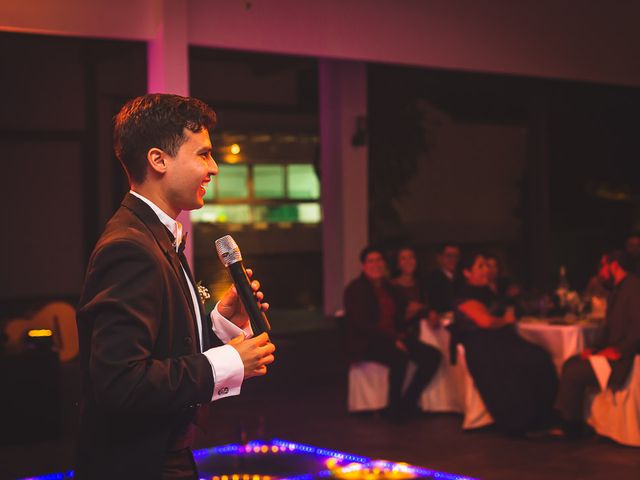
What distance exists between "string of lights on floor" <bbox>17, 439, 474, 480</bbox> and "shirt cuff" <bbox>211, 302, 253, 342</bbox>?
3168 millimetres

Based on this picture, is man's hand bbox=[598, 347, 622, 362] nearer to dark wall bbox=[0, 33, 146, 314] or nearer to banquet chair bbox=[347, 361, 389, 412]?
banquet chair bbox=[347, 361, 389, 412]

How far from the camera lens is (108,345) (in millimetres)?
1688

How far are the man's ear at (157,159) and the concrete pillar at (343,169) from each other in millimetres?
Result: 8227

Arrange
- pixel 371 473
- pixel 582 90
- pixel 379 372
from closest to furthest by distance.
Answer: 1. pixel 371 473
2. pixel 379 372
3. pixel 582 90

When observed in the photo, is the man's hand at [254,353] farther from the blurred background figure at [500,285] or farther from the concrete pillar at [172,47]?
the concrete pillar at [172,47]

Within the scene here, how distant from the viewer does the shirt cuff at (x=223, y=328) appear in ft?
7.03

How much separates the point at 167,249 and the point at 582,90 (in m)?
10.0

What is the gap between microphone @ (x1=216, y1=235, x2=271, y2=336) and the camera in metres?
1.91

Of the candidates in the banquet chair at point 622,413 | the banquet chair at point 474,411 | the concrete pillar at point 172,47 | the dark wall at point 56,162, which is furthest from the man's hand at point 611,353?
the dark wall at point 56,162

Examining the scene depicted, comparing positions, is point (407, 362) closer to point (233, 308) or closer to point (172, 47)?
point (172, 47)

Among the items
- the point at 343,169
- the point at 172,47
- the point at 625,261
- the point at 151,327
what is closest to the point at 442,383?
the point at 625,261

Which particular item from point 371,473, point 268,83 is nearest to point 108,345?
point 371,473

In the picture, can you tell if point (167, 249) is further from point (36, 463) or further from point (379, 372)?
point (379, 372)

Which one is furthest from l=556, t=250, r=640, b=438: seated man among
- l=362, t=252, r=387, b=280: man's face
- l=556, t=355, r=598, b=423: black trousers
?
l=362, t=252, r=387, b=280: man's face
